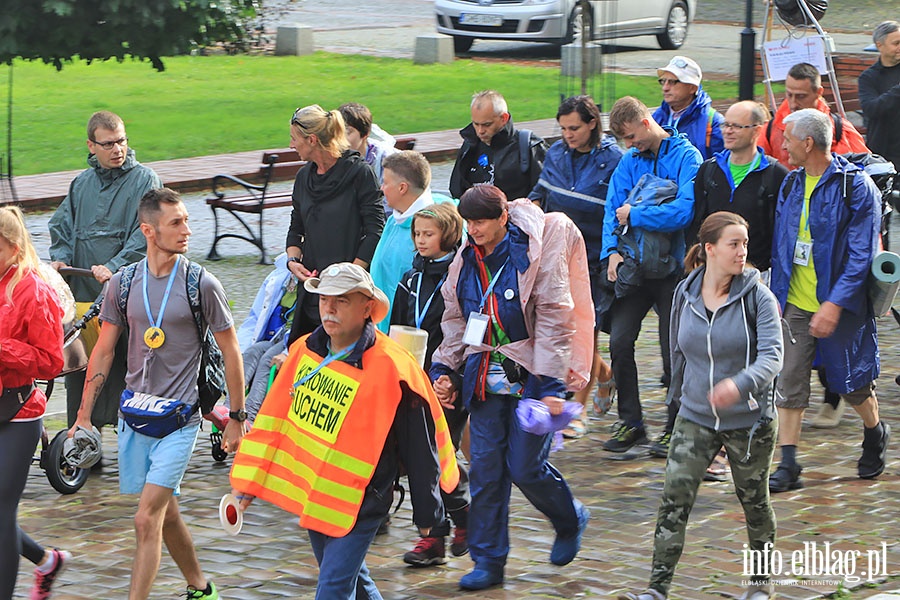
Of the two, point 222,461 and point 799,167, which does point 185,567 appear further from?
point 799,167

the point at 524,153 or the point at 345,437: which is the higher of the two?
the point at 524,153

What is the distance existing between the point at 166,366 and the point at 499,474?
1.54 m

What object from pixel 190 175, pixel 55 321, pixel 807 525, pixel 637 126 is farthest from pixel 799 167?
pixel 190 175

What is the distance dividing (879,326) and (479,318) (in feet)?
20.1

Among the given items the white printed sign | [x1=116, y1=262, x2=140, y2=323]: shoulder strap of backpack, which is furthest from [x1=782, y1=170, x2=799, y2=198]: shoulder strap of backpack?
the white printed sign

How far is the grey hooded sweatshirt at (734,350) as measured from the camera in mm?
5930

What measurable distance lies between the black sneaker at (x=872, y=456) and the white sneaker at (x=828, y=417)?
1.10m

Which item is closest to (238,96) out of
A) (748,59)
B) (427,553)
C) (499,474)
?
(748,59)

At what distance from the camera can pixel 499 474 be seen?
21.1 feet

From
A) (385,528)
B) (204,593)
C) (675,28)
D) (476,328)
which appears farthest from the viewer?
(675,28)

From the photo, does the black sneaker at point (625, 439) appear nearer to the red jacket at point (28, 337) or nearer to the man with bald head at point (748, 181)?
the man with bald head at point (748, 181)

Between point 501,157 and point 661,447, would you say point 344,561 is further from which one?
point 501,157

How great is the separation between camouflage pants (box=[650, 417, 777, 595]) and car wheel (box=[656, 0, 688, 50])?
22390mm

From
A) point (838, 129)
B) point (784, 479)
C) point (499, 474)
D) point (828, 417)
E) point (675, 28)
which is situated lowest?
point (828, 417)
